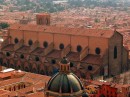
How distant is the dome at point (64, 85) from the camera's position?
86.5ft

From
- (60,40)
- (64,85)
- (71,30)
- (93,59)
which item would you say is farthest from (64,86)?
(60,40)

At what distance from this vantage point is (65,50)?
5141 cm

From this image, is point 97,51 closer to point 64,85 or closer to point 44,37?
point 44,37

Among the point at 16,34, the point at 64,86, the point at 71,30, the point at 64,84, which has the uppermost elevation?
the point at 64,84

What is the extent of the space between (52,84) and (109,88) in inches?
420

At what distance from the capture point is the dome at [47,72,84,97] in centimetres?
2638

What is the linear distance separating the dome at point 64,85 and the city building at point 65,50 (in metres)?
20.8

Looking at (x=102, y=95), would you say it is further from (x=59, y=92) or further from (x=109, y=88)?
(x=59, y=92)

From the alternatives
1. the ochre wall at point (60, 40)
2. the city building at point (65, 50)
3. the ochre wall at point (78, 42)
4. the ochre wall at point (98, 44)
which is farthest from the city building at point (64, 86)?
the ochre wall at point (60, 40)

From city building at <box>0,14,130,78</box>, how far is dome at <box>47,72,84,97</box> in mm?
20809

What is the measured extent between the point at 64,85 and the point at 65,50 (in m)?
25.1

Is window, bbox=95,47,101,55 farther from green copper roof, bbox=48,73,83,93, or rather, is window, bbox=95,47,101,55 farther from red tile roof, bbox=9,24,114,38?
green copper roof, bbox=48,73,83,93

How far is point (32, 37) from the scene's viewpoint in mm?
56656

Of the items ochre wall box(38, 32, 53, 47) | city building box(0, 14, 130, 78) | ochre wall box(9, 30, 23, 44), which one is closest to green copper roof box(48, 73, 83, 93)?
city building box(0, 14, 130, 78)
